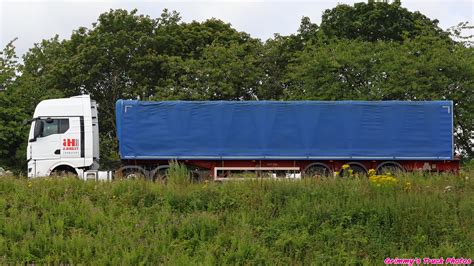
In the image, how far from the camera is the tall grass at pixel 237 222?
22.9 feet

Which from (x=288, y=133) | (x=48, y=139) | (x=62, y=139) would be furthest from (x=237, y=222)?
(x=48, y=139)

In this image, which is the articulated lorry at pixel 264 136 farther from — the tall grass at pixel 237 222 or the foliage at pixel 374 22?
the foliage at pixel 374 22

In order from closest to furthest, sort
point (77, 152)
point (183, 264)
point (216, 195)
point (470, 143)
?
1. point (183, 264)
2. point (216, 195)
3. point (77, 152)
4. point (470, 143)

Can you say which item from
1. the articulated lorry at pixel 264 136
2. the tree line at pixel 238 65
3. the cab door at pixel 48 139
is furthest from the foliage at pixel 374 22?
the cab door at pixel 48 139

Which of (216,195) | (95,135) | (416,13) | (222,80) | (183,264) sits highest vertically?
(416,13)

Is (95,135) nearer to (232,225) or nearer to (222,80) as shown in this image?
(222,80)

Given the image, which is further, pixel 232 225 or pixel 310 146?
pixel 310 146

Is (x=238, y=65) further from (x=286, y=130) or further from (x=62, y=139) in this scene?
(x=62, y=139)

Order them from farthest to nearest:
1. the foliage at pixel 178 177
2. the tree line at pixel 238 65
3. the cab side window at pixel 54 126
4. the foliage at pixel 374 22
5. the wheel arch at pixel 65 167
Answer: the foliage at pixel 374 22, the tree line at pixel 238 65, the cab side window at pixel 54 126, the wheel arch at pixel 65 167, the foliage at pixel 178 177

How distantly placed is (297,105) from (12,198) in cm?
1036

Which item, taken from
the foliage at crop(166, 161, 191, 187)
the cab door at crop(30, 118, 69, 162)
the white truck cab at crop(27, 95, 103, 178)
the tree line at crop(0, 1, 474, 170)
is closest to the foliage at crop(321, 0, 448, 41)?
the tree line at crop(0, 1, 474, 170)

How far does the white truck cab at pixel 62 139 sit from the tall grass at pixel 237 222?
756cm

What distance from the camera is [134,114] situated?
17031 mm

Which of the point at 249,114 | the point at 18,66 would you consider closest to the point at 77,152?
the point at 249,114
